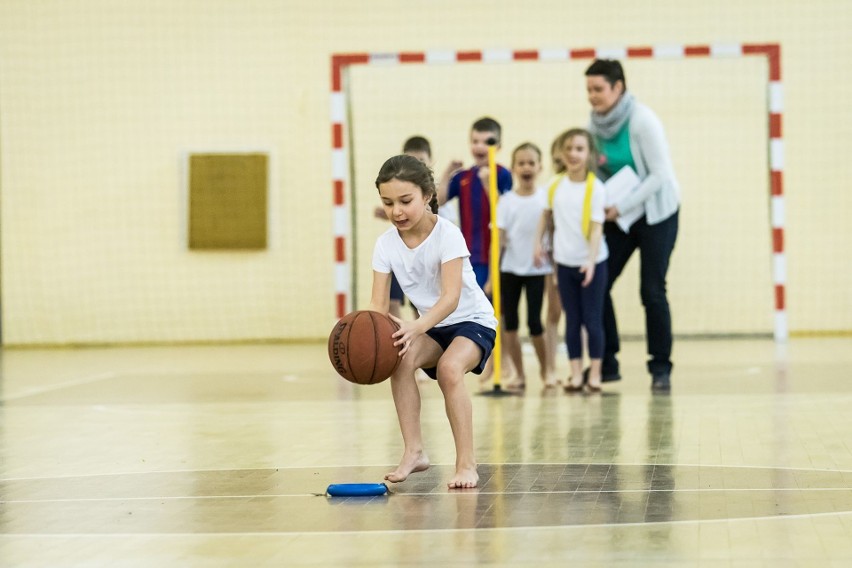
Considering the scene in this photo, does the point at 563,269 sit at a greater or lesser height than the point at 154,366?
greater

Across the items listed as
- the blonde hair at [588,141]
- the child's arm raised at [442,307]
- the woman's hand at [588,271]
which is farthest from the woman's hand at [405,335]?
the blonde hair at [588,141]

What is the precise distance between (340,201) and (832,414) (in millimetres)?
4640

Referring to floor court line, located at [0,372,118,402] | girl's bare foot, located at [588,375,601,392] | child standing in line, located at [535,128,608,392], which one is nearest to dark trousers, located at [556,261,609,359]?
child standing in line, located at [535,128,608,392]

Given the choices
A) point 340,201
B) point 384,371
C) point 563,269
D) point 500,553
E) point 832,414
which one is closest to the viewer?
point 500,553

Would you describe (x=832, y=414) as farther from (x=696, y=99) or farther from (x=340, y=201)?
(x=696, y=99)

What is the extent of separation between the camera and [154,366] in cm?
982

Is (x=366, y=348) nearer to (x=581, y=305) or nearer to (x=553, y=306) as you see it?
(x=581, y=305)

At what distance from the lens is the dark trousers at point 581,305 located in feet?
23.8

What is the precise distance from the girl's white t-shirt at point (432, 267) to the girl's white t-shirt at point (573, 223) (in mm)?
2693

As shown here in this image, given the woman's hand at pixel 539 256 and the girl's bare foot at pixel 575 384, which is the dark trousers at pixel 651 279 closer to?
the girl's bare foot at pixel 575 384

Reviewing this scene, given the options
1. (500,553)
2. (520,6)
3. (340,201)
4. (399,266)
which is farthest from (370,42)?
(500,553)

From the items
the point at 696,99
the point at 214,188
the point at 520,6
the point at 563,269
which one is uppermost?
the point at 520,6

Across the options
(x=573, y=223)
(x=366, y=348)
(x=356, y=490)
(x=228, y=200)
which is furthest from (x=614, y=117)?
(x=228, y=200)

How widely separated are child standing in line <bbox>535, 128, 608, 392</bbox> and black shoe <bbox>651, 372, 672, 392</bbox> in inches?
13.1
